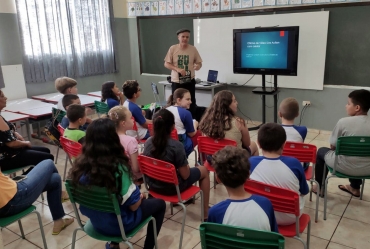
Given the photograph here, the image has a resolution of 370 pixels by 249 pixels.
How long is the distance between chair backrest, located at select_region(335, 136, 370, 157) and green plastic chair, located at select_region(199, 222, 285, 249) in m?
1.46

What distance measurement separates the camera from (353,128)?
8.57 ft

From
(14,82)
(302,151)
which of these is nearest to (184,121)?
(302,151)

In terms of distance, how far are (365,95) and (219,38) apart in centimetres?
329

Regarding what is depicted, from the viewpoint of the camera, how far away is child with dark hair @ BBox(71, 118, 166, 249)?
5.88ft

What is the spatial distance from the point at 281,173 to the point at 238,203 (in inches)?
19.0

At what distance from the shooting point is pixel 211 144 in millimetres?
2723

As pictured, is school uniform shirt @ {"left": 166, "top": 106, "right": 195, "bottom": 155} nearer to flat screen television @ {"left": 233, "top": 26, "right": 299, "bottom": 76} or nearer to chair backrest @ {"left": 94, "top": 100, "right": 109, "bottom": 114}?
chair backrest @ {"left": 94, "top": 100, "right": 109, "bottom": 114}

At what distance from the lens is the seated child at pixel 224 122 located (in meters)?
2.77

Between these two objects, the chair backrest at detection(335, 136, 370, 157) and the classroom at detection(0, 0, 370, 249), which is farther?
the classroom at detection(0, 0, 370, 249)

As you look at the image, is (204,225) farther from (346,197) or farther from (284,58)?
(284,58)

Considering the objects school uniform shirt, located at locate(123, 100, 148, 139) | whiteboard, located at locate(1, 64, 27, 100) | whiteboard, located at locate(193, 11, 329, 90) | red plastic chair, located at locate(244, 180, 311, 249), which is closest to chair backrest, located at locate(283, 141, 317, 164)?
red plastic chair, located at locate(244, 180, 311, 249)

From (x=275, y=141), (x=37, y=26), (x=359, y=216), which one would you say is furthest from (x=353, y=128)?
(x=37, y=26)

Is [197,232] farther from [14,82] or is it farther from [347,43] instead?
[14,82]

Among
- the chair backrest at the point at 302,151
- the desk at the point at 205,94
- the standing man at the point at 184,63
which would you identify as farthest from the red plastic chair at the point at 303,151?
the desk at the point at 205,94
